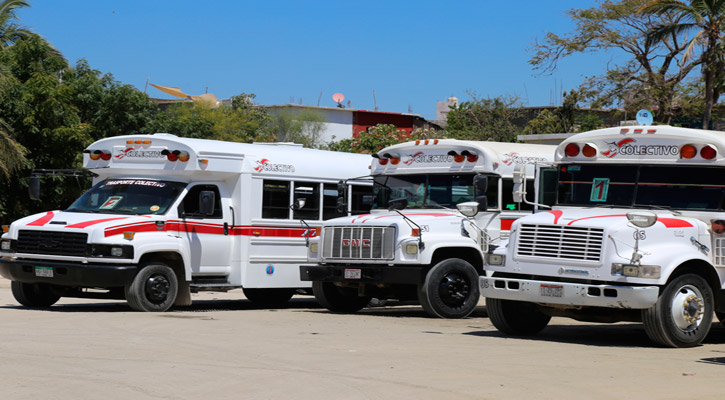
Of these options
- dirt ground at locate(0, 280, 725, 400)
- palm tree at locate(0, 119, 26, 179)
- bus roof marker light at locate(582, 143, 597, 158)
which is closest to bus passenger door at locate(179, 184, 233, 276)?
dirt ground at locate(0, 280, 725, 400)

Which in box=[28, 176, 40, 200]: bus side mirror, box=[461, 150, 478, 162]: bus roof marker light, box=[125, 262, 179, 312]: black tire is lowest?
box=[125, 262, 179, 312]: black tire

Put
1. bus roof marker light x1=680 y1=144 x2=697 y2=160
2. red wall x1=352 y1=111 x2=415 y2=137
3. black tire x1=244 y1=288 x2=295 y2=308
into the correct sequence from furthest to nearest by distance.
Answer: red wall x1=352 y1=111 x2=415 y2=137 → black tire x1=244 y1=288 x2=295 y2=308 → bus roof marker light x1=680 y1=144 x2=697 y2=160

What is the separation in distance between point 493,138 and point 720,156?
36.4 m

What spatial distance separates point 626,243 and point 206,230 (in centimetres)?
767

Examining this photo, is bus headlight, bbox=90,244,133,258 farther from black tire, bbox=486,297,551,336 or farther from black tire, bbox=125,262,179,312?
black tire, bbox=486,297,551,336

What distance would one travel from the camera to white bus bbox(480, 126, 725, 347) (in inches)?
460

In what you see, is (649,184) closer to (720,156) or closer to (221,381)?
(720,156)

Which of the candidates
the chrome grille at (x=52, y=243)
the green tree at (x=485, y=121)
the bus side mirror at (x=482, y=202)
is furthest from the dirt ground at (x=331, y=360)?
the green tree at (x=485, y=121)

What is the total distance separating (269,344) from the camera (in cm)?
1170

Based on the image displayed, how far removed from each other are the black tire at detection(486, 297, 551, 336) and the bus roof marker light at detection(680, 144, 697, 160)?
2.52m

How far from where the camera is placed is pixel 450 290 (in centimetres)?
1590

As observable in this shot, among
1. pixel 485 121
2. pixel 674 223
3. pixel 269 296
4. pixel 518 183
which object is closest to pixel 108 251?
pixel 269 296

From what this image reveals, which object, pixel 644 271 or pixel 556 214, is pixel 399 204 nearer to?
pixel 556 214

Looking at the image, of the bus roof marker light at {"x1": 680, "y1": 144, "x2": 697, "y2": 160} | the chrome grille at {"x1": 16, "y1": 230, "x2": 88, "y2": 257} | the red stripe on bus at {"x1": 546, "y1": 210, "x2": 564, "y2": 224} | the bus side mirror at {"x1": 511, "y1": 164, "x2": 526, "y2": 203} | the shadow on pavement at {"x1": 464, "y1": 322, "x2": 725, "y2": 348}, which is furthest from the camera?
the chrome grille at {"x1": 16, "y1": 230, "x2": 88, "y2": 257}
